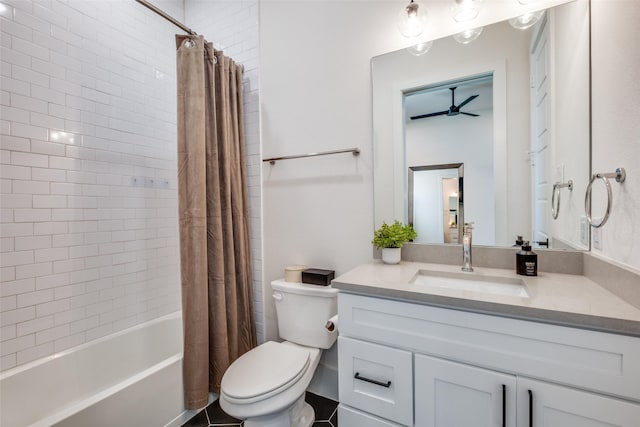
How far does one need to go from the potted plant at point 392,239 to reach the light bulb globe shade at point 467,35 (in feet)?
3.16

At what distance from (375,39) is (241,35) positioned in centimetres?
109

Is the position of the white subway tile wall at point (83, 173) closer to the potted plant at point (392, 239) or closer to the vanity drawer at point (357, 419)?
the potted plant at point (392, 239)

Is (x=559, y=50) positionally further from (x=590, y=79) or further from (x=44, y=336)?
(x=44, y=336)

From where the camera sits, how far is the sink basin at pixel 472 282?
114 centimetres

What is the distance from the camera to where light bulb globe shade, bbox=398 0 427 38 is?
1398 millimetres

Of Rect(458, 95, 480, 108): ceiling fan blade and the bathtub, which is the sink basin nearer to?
Rect(458, 95, 480, 108): ceiling fan blade

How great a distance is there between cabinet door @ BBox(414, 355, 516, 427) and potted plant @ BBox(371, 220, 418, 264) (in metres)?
0.56

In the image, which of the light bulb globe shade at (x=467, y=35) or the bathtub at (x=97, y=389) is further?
the light bulb globe shade at (x=467, y=35)

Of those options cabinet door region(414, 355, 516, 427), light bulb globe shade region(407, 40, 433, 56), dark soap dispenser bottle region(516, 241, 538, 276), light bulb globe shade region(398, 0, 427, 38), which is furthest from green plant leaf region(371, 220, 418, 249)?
light bulb globe shade region(398, 0, 427, 38)

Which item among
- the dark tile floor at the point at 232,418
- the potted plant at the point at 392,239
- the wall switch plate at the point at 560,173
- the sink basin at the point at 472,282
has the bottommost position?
the dark tile floor at the point at 232,418

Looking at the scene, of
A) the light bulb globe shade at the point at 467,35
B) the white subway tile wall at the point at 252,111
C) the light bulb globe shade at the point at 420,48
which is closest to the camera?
the light bulb globe shade at the point at 467,35

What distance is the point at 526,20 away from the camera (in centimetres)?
127

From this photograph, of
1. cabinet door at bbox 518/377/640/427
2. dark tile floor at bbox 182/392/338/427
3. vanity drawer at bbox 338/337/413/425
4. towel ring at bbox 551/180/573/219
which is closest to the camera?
cabinet door at bbox 518/377/640/427

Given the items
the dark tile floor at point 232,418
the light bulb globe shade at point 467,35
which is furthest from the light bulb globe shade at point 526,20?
the dark tile floor at point 232,418
